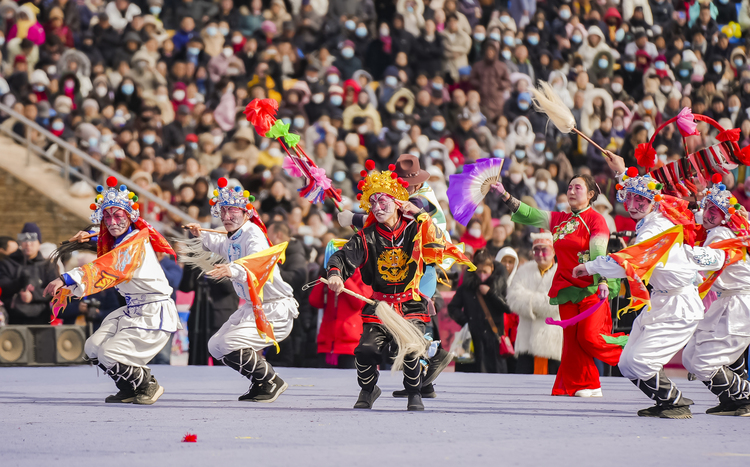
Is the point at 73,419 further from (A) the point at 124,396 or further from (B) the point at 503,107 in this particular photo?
(B) the point at 503,107

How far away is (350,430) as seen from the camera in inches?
222

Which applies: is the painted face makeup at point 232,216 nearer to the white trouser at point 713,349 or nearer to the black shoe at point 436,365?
the black shoe at point 436,365

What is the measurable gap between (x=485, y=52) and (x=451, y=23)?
3.00 ft

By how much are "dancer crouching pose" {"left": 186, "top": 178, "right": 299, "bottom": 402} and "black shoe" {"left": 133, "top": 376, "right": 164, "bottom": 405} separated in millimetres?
495

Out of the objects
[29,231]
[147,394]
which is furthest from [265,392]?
[29,231]

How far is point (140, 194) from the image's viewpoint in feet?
41.6

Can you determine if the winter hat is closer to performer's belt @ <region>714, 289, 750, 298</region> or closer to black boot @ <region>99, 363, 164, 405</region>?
black boot @ <region>99, 363, 164, 405</region>

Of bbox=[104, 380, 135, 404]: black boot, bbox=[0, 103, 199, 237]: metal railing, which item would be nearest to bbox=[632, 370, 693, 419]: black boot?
bbox=[104, 380, 135, 404]: black boot

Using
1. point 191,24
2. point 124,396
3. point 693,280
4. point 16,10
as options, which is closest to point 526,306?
point 693,280

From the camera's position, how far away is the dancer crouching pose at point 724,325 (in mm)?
6598

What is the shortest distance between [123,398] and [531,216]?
357 cm

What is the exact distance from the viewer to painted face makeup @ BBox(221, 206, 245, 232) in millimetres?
7422

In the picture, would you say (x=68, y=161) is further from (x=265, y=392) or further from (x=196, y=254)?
(x=265, y=392)

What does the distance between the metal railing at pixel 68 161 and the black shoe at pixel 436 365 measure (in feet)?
18.4
